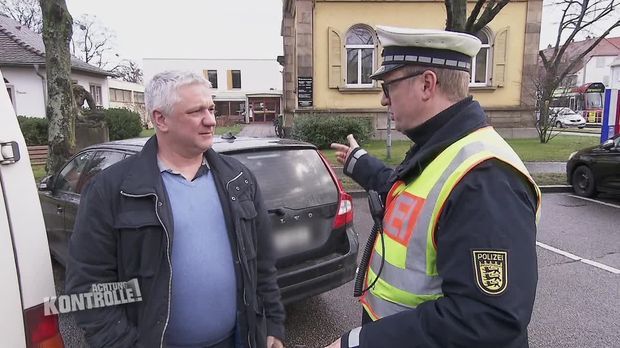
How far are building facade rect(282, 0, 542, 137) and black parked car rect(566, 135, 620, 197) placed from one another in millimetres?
8691

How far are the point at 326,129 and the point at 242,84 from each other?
1728 inches

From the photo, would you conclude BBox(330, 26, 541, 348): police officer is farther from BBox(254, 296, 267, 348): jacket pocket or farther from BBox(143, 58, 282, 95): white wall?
BBox(143, 58, 282, 95): white wall

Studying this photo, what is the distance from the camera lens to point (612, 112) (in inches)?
491

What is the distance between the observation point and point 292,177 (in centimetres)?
340

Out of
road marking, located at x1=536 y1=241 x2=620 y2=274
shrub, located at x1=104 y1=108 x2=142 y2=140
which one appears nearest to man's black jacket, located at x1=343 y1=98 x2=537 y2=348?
road marking, located at x1=536 y1=241 x2=620 y2=274

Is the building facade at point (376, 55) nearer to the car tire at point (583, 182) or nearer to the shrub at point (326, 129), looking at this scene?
the shrub at point (326, 129)

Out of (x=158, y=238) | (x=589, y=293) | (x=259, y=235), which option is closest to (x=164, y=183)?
(x=158, y=238)

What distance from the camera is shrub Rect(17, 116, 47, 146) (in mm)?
15523

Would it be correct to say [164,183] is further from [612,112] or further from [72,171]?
[612,112]

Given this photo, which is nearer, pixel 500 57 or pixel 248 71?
pixel 500 57

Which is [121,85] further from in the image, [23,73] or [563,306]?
[563,306]

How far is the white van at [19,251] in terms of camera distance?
1403mm

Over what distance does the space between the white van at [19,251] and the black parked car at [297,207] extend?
170 cm

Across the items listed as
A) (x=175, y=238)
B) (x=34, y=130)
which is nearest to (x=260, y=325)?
(x=175, y=238)
